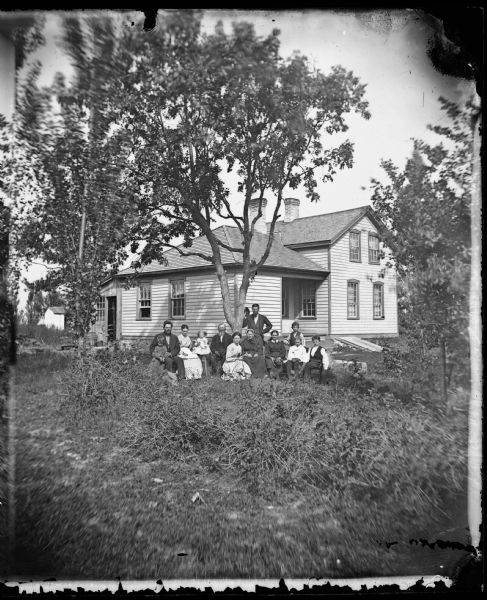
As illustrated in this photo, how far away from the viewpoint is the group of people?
9.52ft

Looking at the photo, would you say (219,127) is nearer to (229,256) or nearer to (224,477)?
(229,256)

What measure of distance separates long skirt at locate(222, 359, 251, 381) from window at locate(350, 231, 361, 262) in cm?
112

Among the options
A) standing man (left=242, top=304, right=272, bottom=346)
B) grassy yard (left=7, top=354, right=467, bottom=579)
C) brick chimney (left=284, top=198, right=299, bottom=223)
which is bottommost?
grassy yard (left=7, top=354, right=467, bottom=579)

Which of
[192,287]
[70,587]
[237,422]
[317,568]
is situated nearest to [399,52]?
[192,287]

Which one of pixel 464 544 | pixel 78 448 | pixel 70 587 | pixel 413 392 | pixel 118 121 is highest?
pixel 118 121

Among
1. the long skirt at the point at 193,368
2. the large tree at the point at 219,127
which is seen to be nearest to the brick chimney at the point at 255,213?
the large tree at the point at 219,127

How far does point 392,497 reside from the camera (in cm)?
252

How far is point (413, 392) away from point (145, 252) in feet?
7.04

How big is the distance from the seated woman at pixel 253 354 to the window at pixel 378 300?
88cm

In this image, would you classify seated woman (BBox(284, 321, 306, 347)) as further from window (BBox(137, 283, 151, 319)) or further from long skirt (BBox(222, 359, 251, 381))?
window (BBox(137, 283, 151, 319))

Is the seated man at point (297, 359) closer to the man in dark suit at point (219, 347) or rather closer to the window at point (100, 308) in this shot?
the man in dark suit at point (219, 347)

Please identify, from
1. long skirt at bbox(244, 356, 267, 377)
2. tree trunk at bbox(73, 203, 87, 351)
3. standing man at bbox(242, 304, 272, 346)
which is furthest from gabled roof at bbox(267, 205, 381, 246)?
tree trunk at bbox(73, 203, 87, 351)

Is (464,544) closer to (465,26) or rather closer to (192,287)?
(192,287)

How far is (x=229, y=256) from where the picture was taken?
9.36ft
